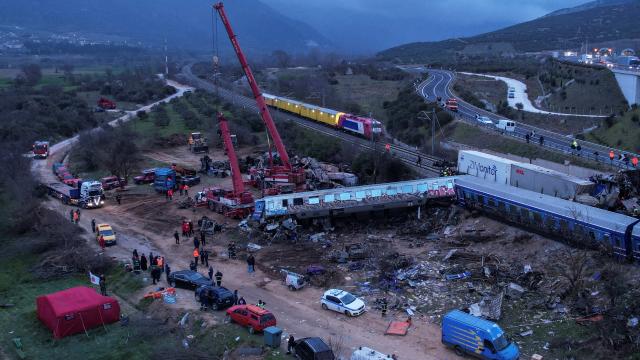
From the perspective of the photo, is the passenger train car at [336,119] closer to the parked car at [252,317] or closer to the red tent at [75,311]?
the parked car at [252,317]

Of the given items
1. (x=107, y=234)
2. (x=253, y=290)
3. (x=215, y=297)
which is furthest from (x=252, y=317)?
(x=107, y=234)

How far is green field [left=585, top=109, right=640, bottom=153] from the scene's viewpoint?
42.5 metres

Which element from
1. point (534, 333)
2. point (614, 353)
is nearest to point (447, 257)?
point (534, 333)

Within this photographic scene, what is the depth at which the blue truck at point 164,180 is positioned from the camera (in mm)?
42562

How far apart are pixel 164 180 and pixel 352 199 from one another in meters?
15.8

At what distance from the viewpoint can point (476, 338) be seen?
18891mm

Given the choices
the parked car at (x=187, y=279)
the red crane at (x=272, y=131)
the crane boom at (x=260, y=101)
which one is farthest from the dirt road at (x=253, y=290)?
the crane boom at (x=260, y=101)

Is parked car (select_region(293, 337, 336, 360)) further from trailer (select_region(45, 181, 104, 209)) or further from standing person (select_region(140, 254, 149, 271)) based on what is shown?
trailer (select_region(45, 181, 104, 209))

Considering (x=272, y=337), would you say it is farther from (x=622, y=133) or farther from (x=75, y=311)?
(x=622, y=133)

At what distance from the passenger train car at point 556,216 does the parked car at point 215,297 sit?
574 inches

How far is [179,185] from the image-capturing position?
1735 inches

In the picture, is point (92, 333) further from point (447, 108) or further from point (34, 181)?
point (447, 108)

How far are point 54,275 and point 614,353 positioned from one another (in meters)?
24.3

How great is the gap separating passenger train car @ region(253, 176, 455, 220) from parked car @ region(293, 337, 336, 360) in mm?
13815
